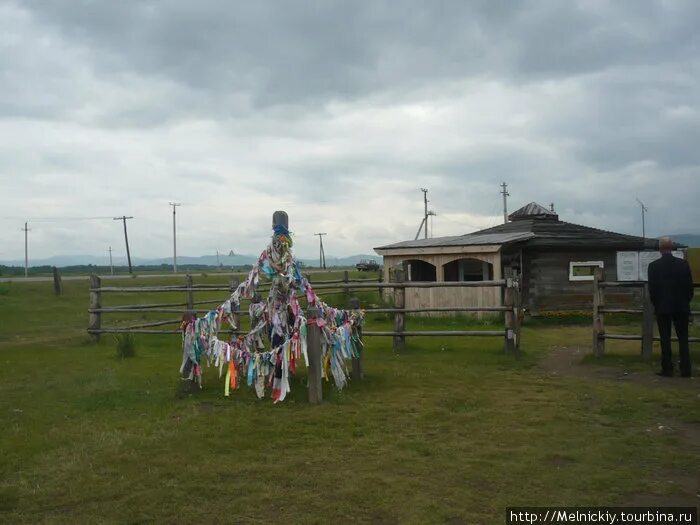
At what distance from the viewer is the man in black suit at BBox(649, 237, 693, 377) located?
30.1ft

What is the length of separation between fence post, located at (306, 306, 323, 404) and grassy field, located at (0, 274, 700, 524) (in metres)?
0.19

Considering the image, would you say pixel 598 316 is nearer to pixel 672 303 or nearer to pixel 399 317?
pixel 672 303

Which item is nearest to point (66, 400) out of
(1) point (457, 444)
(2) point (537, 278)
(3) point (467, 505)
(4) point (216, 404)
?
(4) point (216, 404)

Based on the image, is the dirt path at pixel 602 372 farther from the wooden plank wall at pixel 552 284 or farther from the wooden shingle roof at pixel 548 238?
the wooden plank wall at pixel 552 284

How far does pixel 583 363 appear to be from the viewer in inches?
421

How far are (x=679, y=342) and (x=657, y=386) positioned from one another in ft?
3.03

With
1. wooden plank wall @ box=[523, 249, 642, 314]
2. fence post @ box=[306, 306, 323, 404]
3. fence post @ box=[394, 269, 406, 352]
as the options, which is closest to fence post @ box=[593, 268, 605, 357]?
fence post @ box=[394, 269, 406, 352]

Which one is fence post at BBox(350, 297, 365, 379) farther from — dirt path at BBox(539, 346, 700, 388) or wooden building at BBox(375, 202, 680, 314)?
wooden building at BBox(375, 202, 680, 314)

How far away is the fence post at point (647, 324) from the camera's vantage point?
33.9ft

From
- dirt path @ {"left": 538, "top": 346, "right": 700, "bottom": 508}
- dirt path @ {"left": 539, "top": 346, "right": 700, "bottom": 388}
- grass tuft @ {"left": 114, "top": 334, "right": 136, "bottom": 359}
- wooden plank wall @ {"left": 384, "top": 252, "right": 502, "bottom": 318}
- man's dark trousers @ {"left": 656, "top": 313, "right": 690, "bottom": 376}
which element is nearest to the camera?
dirt path @ {"left": 538, "top": 346, "right": 700, "bottom": 508}

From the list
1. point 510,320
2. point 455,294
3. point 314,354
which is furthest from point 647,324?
point 455,294

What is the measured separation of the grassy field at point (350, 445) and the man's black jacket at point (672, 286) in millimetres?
1031

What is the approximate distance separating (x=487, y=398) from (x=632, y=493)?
3.34 m

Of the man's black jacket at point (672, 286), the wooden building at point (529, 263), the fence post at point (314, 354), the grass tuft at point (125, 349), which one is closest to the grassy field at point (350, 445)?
the fence post at point (314, 354)
